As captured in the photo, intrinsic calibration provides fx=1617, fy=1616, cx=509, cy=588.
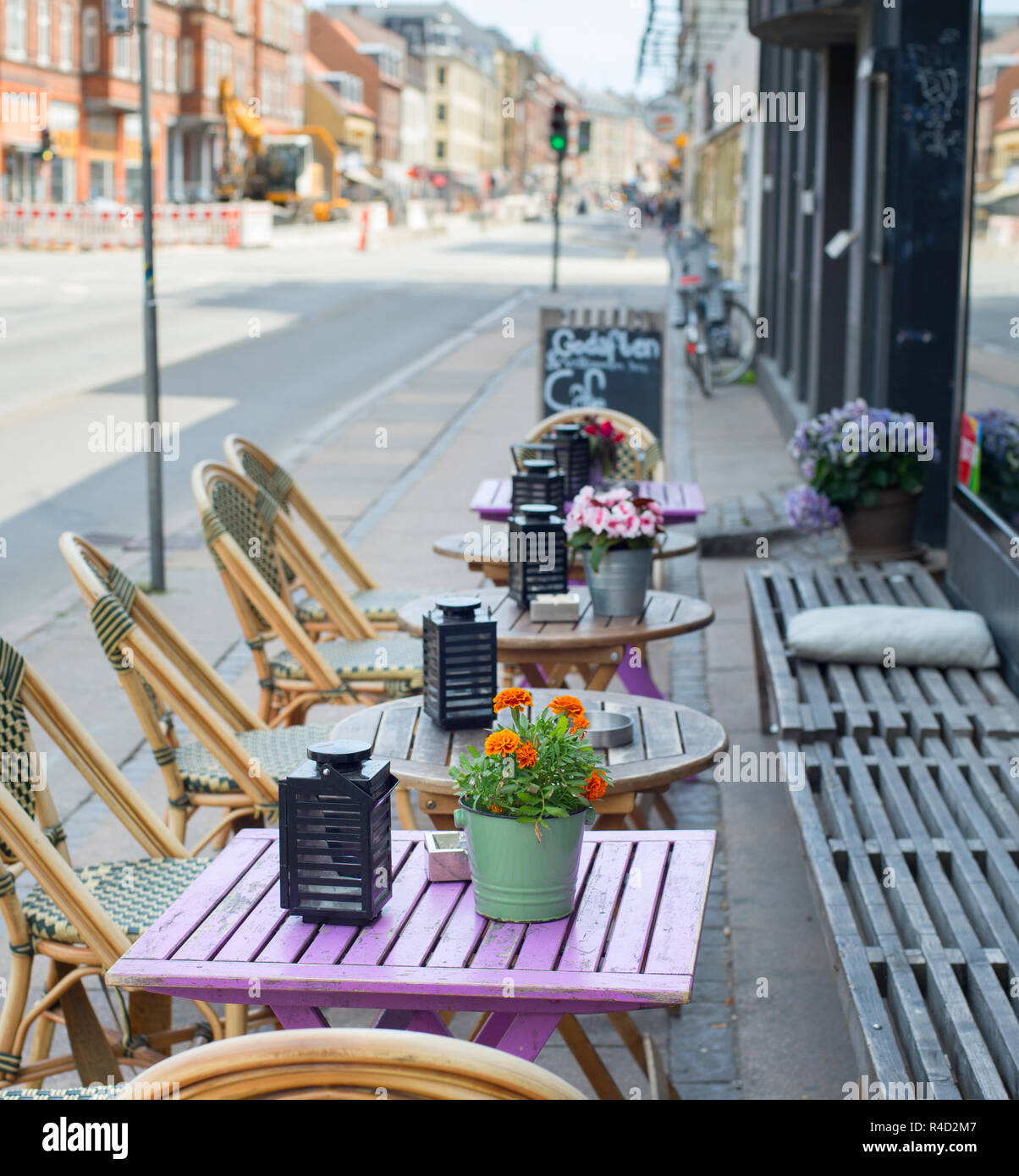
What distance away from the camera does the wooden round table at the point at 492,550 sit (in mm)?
5719

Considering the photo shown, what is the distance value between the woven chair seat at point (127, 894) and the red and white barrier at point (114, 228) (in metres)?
39.9

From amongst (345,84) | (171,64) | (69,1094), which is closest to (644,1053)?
(69,1094)

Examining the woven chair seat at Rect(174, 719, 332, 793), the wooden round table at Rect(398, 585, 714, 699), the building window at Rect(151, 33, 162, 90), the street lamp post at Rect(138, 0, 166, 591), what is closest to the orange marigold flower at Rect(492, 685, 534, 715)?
the woven chair seat at Rect(174, 719, 332, 793)

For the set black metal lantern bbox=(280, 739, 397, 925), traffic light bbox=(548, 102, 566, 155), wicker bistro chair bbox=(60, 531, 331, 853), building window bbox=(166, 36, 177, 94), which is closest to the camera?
black metal lantern bbox=(280, 739, 397, 925)

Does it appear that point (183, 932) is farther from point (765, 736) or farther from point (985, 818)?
point (765, 736)

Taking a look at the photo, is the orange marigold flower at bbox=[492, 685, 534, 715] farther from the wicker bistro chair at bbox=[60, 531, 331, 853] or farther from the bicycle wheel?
the bicycle wheel

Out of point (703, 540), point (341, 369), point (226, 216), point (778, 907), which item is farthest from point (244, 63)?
point (778, 907)

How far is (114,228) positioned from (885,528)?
4083 cm

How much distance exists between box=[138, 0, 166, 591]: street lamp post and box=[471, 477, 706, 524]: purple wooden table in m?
1.89

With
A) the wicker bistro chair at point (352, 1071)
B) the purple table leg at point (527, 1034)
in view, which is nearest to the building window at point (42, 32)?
the purple table leg at point (527, 1034)

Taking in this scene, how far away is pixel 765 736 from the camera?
6.21m

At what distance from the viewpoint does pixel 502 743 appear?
251 cm

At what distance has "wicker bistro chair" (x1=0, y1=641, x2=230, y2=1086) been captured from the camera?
305 centimetres

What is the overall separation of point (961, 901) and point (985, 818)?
468mm
